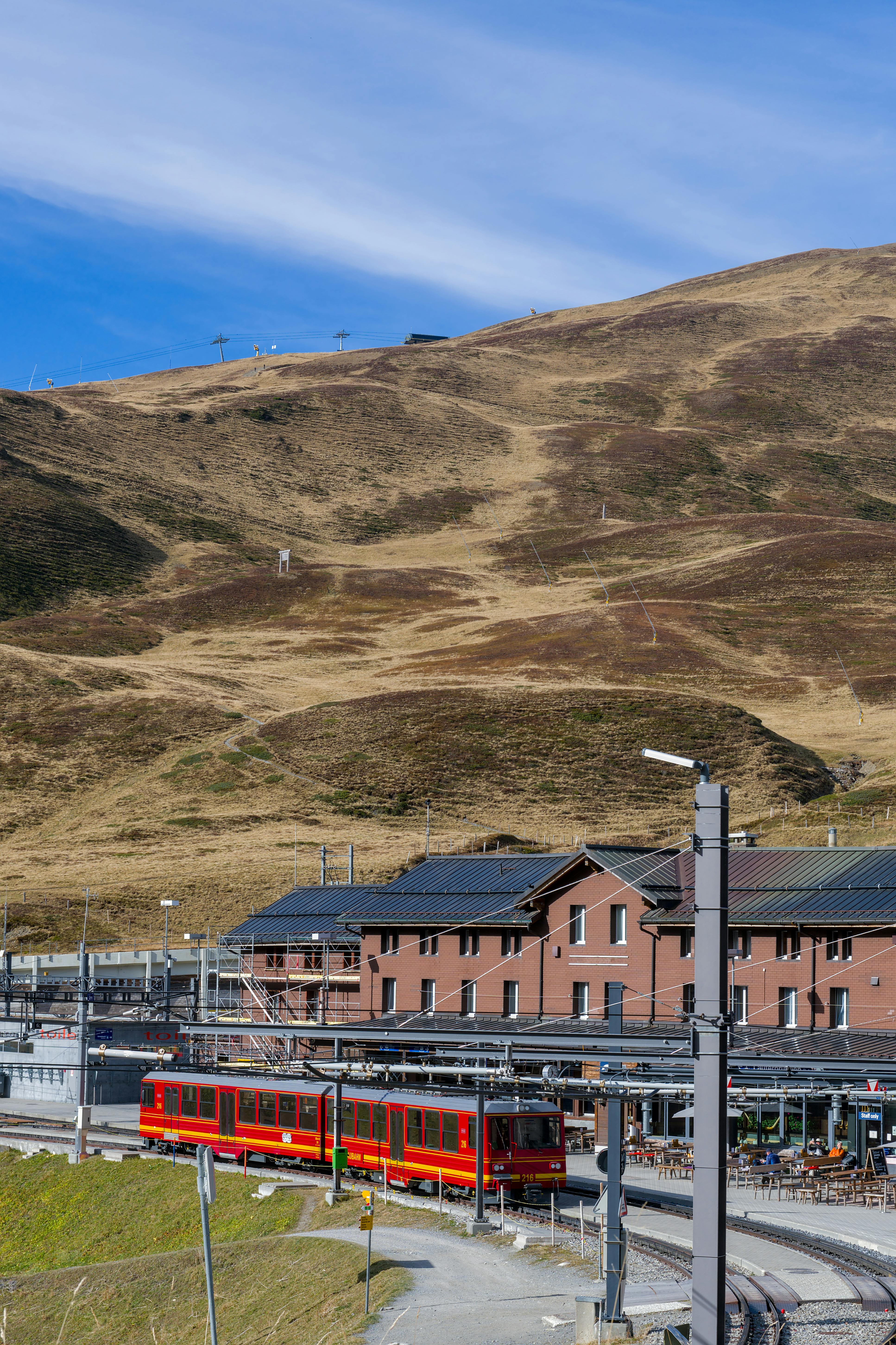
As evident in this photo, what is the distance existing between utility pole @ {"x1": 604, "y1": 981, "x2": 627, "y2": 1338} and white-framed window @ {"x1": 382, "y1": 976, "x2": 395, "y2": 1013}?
40975 mm

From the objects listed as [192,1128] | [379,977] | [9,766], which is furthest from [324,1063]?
[9,766]

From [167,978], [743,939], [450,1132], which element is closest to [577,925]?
[743,939]

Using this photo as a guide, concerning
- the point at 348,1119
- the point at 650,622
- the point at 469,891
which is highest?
the point at 650,622

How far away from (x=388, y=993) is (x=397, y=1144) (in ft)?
84.2

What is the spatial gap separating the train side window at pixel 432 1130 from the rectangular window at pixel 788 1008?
18.7m

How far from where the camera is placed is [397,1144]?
147 feet

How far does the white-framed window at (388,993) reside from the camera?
229 ft

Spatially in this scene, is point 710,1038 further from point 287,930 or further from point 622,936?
point 287,930

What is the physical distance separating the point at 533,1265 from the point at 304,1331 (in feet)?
18.6

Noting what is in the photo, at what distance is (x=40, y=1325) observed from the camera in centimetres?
3797

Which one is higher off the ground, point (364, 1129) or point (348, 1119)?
point (348, 1119)

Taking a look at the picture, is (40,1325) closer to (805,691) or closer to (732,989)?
(732,989)

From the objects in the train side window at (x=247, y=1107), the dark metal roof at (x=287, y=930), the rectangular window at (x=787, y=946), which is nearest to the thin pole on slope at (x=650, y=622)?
the dark metal roof at (x=287, y=930)

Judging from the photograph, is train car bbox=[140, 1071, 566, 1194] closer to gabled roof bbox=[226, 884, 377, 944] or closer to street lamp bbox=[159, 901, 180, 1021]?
street lamp bbox=[159, 901, 180, 1021]
